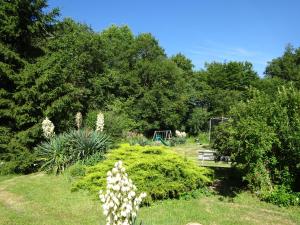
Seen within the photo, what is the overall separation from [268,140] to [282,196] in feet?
4.72

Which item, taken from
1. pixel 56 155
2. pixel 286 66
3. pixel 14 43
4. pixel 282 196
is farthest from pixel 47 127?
pixel 286 66

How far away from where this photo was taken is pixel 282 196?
902cm

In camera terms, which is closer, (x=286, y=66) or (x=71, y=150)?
(x=71, y=150)

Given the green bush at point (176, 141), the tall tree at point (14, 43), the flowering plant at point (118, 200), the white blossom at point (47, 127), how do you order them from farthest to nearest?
1. the green bush at point (176, 141)
2. the tall tree at point (14, 43)
3. the white blossom at point (47, 127)
4. the flowering plant at point (118, 200)

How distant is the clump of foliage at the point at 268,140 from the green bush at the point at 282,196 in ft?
0.53

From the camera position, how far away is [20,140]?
13422 mm

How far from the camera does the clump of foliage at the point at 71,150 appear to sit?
12.1 metres

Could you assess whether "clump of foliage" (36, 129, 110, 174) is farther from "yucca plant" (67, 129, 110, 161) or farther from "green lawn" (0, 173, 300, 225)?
"green lawn" (0, 173, 300, 225)

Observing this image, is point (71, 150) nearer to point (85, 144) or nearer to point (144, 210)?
point (85, 144)

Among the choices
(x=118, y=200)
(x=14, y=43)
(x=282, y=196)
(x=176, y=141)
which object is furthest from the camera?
(x=176, y=141)

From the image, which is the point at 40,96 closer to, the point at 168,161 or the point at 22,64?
the point at 22,64

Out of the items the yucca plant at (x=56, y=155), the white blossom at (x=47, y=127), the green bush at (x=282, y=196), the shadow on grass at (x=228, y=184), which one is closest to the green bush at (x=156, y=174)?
the shadow on grass at (x=228, y=184)

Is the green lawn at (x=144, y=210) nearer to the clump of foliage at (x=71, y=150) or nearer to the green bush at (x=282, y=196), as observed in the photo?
the green bush at (x=282, y=196)

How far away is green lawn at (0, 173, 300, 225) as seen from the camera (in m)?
7.58
